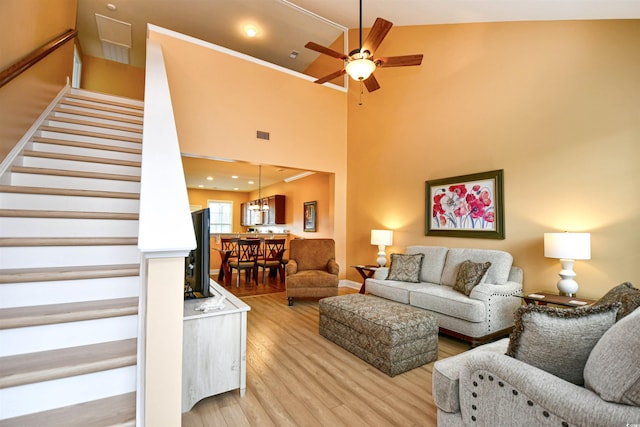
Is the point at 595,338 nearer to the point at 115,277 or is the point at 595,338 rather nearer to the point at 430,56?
the point at 115,277

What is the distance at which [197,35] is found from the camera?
630 cm

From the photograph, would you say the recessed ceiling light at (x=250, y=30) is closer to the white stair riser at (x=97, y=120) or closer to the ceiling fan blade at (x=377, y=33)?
the white stair riser at (x=97, y=120)

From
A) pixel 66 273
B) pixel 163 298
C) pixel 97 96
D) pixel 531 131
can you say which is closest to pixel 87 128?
pixel 97 96

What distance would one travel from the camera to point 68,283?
5.97 feet

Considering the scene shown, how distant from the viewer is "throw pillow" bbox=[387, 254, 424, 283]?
391 centimetres

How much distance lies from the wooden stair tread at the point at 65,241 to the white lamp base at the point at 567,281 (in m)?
3.85

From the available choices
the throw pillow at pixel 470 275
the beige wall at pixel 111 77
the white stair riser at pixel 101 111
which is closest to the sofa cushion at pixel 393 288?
the throw pillow at pixel 470 275

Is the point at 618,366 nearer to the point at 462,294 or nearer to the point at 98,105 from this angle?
the point at 462,294

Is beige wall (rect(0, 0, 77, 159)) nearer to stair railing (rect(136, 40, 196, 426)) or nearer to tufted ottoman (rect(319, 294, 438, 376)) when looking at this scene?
stair railing (rect(136, 40, 196, 426))

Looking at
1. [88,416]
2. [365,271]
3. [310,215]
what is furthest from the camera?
[310,215]

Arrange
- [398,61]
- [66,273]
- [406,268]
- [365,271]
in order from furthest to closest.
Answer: [365,271] → [406,268] → [398,61] → [66,273]

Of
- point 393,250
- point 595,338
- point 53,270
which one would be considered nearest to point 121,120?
point 53,270

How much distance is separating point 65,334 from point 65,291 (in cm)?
32

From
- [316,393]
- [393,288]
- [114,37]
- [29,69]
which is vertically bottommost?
[316,393]
